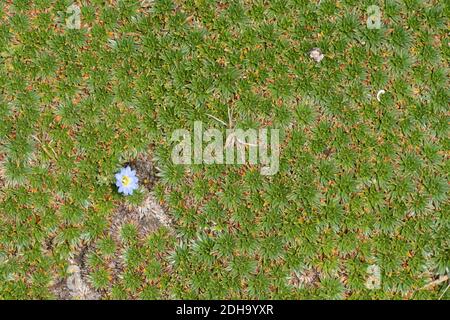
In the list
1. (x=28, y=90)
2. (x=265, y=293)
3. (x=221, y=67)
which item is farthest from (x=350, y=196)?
(x=28, y=90)

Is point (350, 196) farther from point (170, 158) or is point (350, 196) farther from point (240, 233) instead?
point (170, 158)

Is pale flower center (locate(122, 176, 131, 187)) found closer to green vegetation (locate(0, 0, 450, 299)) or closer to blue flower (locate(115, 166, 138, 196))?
blue flower (locate(115, 166, 138, 196))

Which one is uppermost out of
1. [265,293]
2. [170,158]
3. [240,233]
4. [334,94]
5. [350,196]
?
[334,94]

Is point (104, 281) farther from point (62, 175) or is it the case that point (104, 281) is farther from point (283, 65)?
point (283, 65)

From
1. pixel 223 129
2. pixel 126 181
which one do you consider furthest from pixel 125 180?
pixel 223 129

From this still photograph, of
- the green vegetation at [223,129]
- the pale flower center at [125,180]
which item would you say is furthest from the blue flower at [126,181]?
the green vegetation at [223,129]

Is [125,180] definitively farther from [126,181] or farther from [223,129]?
[223,129]

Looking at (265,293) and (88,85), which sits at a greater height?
(88,85)
